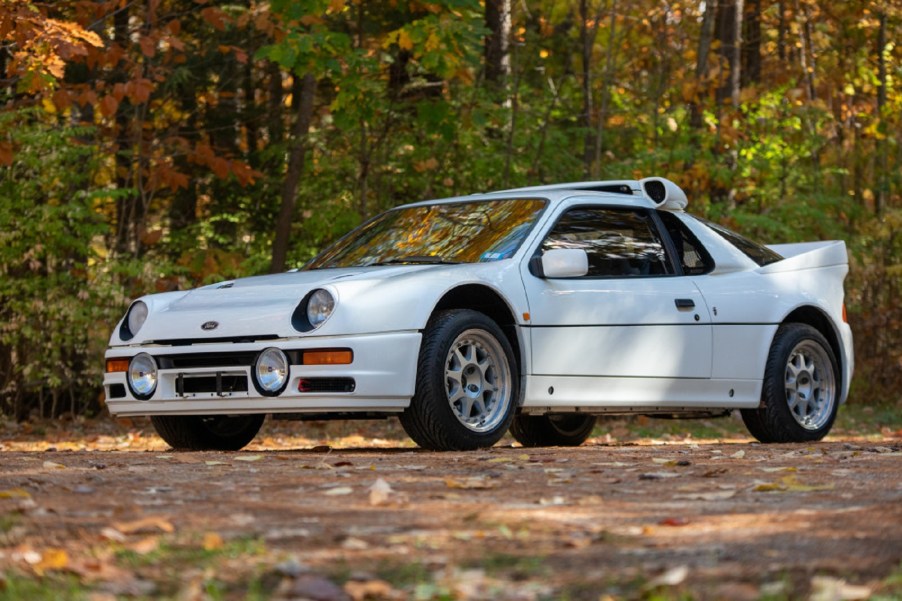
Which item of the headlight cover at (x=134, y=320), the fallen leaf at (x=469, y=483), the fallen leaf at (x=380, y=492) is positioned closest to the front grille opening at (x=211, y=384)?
the headlight cover at (x=134, y=320)

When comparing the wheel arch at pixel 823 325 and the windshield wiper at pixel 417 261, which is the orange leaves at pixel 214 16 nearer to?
the windshield wiper at pixel 417 261

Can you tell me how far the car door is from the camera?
8570 millimetres

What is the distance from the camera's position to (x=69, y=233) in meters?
14.5

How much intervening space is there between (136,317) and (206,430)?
3.01 feet

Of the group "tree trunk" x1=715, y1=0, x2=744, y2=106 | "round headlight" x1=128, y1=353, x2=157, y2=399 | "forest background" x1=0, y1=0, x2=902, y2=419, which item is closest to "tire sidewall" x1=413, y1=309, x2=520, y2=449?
"round headlight" x1=128, y1=353, x2=157, y2=399

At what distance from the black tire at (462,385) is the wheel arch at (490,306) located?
16 cm

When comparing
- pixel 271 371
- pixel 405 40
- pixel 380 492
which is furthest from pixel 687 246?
pixel 405 40

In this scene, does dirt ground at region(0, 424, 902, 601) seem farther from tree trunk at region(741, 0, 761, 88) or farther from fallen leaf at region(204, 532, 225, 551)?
tree trunk at region(741, 0, 761, 88)

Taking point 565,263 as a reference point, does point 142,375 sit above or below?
below

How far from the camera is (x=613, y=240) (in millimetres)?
9336

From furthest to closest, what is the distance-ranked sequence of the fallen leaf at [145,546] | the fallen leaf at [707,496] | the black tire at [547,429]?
the black tire at [547,429] < the fallen leaf at [707,496] < the fallen leaf at [145,546]

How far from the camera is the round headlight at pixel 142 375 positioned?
8367mm

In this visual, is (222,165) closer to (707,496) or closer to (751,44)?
(707,496)

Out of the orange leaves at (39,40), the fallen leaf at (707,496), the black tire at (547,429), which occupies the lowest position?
the black tire at (547,429)
